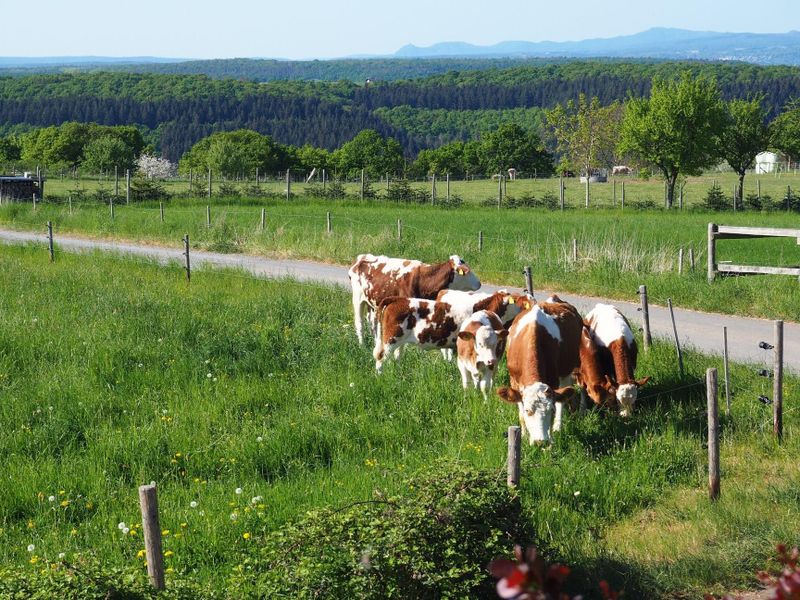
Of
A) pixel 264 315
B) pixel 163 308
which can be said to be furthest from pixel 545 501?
pixel 163 308

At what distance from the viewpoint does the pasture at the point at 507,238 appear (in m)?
20.8

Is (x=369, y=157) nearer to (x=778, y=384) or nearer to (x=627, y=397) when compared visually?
(x=627, y=397)

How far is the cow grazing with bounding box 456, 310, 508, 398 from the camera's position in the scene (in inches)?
496

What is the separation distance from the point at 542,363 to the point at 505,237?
2295 centimetres

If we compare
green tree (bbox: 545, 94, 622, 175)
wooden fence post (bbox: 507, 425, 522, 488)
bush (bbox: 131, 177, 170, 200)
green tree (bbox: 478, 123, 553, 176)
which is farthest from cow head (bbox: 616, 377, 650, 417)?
green tree (bbox: 478, 123, 553, 176)

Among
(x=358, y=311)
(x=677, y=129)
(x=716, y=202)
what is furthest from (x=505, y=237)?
(x=677, y=129)

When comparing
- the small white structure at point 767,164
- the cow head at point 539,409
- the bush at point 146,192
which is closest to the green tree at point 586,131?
the small white structure at point 767,164

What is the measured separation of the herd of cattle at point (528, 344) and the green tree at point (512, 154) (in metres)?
87.1

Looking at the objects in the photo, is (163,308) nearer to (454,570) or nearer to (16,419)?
(16,419)

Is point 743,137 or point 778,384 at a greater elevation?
point 743,137

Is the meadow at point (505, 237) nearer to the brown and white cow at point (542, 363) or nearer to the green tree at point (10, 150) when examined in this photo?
the brown and white cow at point (542, 363)

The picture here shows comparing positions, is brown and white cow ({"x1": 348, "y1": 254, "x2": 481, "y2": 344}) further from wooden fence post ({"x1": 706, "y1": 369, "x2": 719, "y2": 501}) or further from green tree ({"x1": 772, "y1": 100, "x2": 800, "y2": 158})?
green tree ({"x1": 772, "y1": 100, "x2": 800, "y2": 158})

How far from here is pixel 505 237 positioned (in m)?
34.2

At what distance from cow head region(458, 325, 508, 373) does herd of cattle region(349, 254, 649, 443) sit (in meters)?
0.01
